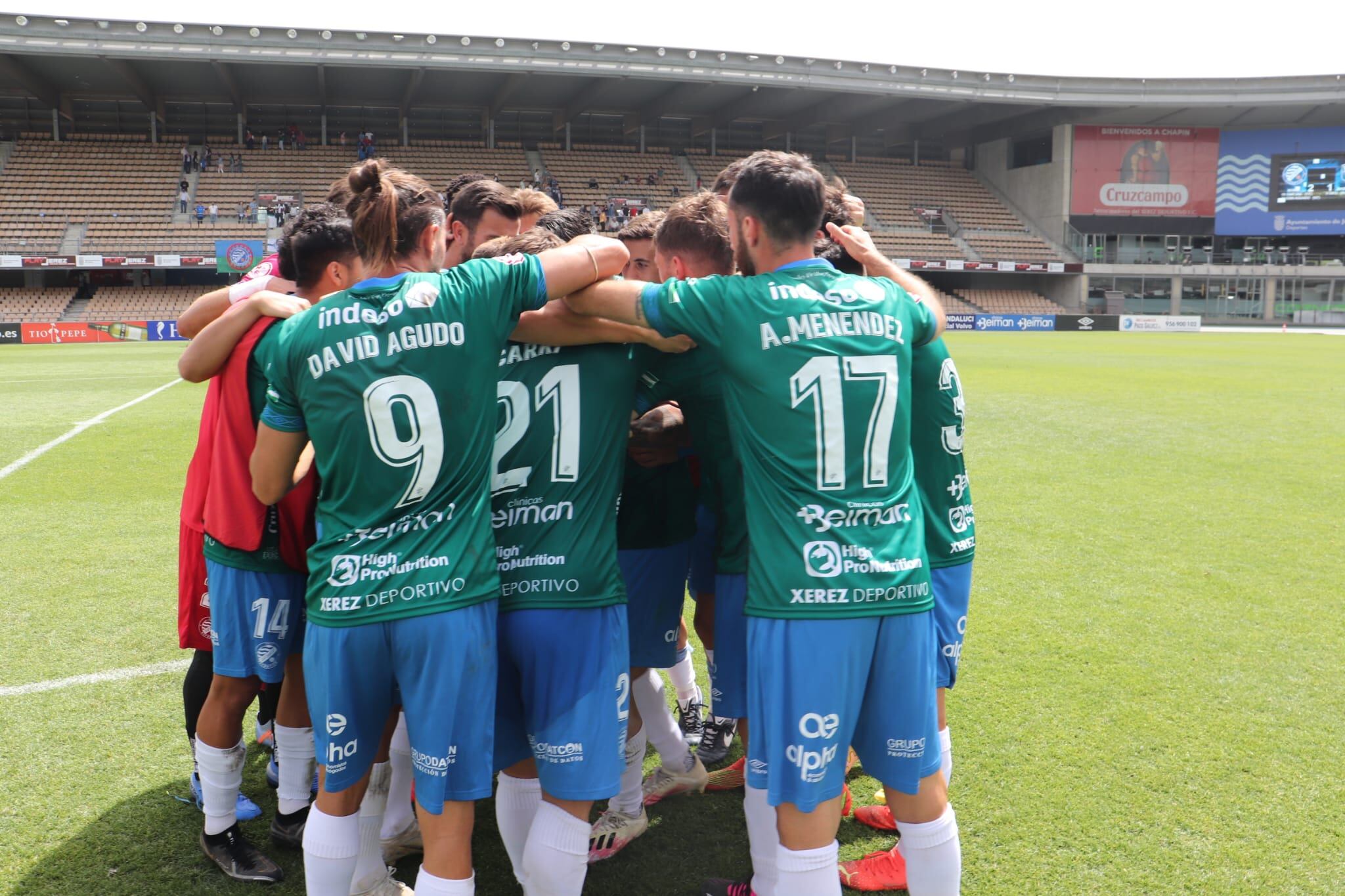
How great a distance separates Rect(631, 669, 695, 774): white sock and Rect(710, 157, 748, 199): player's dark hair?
72.2 inches

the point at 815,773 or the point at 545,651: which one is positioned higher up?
the point at 545,651

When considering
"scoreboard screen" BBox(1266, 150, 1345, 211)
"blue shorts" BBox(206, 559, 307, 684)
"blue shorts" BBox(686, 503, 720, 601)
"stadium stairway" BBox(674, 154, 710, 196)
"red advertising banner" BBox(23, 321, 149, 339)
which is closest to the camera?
"blue shorts" BBox(206, 559, 307, 684)

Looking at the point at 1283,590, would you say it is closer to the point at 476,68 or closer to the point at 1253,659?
the point at 1253,659

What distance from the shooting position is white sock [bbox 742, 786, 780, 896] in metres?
2.86

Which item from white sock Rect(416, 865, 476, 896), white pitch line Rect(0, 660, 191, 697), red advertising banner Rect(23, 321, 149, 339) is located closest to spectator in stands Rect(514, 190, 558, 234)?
white sock Rect(416, 865, 476, 896)

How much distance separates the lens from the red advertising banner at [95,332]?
1260 inches

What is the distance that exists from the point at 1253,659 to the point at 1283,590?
144 cm

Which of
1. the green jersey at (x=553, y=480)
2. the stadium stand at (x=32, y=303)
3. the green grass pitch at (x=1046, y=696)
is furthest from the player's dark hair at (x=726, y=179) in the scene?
the stadium stand at (x=32, y=303)

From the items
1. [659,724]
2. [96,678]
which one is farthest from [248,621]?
[96,678]

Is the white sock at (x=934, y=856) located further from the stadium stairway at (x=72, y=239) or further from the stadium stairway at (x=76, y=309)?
the stadium stairway at (x=72, y=239)

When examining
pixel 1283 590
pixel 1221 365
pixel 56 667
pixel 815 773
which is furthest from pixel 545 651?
pixel 1221 365

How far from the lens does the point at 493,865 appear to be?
3211 mm

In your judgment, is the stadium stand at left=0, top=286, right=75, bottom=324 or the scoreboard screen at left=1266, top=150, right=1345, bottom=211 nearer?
the stadium stand at left=0, top=286, right=75, bottom=324

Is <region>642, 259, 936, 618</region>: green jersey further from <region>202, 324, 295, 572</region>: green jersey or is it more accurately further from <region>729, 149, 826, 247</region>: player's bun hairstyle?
<region>202, 324, 295, 572</region>: green jersey
